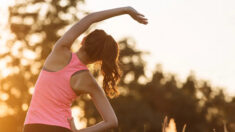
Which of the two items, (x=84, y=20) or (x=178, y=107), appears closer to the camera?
(x=84, y=20)

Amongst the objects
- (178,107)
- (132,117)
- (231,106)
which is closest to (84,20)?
(132,117)

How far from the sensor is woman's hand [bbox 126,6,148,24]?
4.19 m

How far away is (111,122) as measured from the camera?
4102 mm

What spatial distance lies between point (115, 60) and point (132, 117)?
145 ft

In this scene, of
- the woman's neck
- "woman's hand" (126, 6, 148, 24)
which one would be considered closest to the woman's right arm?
the woman's neck

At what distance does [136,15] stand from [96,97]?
749 millimetres

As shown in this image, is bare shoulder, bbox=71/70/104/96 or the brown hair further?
the brown hair

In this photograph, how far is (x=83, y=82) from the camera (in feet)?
12.6

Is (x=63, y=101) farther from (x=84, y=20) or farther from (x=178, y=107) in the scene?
(x=178, y=107)

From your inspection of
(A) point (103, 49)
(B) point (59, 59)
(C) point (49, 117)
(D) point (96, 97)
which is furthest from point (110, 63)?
(C) point (49, 117)

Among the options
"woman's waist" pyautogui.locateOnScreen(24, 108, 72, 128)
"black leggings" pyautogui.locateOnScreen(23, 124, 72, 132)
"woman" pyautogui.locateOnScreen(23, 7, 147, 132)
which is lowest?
"black leggings" pyautogui.locateOnScreen(23, 124, 72, 132)

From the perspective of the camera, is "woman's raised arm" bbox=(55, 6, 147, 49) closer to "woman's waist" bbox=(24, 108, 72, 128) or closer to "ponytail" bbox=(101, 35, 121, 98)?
"ponytail" bbox=(101, 35, 121, 98)

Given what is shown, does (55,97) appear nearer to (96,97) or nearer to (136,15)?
(96,97)

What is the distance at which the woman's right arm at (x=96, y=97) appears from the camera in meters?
3.84
